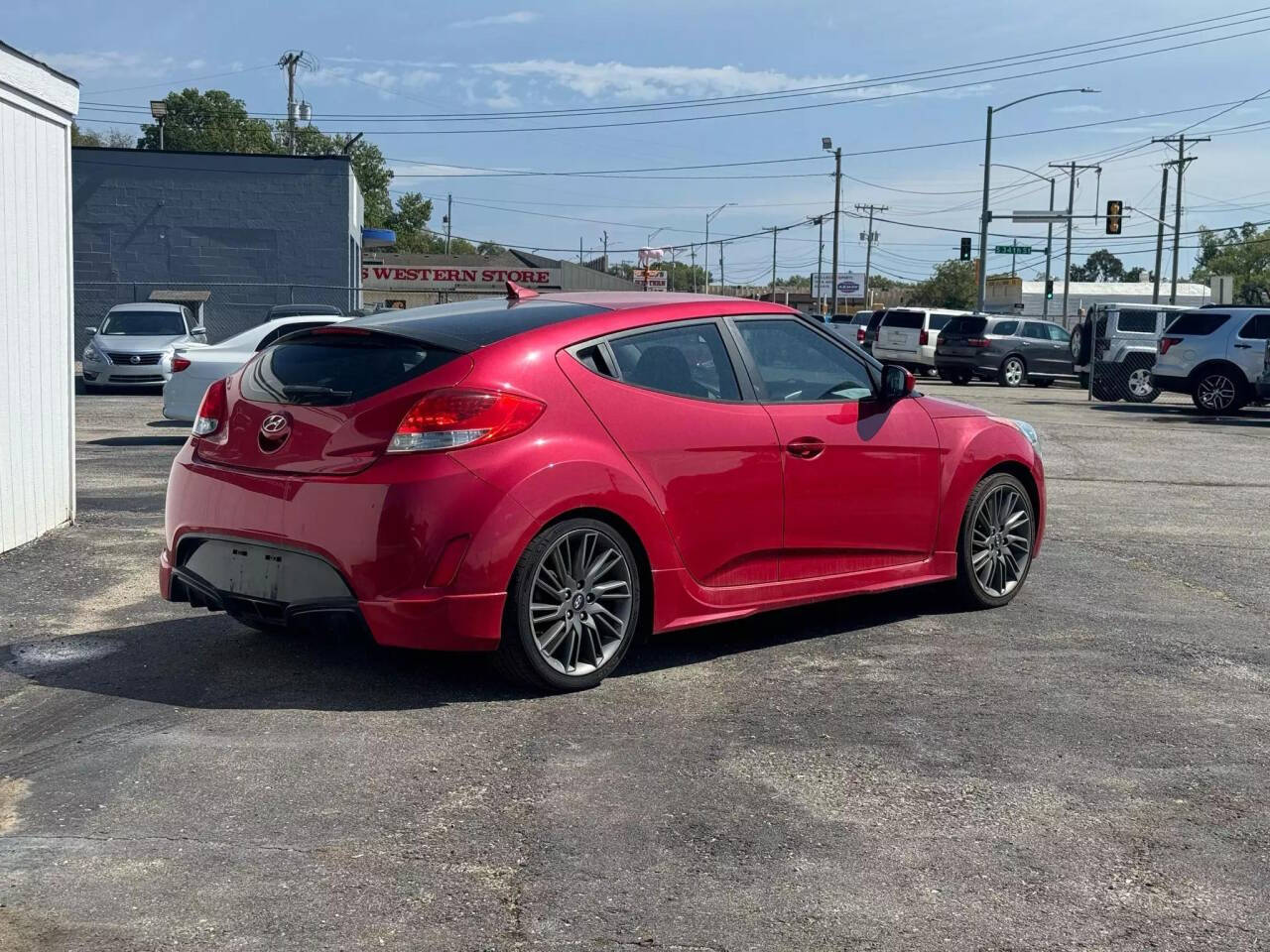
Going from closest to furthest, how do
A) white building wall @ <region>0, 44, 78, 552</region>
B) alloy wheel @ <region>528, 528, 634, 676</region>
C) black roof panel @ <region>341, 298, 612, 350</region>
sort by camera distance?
1. alloy wheel @ <region>528, 528, 634, 676</region>
2. black roof panel @ <region>341, 298, 612, 350</region>
3. white building wall @ <region>0, 44, 78, 552</region>

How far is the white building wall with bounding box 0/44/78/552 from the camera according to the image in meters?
8.66

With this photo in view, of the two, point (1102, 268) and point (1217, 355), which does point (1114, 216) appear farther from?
point (1102, 268)

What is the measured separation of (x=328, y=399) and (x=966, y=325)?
105 feet

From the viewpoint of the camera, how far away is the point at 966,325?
Answer: 35906 millimetres

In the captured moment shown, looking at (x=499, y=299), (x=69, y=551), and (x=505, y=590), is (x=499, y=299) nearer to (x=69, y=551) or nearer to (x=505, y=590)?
(x=505, y=590)

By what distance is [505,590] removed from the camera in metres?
5.34

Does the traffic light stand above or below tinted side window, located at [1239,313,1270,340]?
above

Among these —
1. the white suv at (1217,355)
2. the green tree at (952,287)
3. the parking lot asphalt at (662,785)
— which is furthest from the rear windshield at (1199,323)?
the green tree at (952,287)

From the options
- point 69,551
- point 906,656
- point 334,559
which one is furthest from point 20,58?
point 906,656

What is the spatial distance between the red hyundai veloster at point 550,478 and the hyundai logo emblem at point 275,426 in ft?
0.05

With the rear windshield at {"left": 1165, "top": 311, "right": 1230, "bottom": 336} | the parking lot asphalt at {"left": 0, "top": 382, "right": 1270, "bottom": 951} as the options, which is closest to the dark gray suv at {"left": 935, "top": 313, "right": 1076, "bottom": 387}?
the rear windshield at {"left": 1165, "top": 311, "right": 1230, "bottom": 336}

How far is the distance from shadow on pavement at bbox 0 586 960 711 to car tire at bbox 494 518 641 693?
6.5 inches

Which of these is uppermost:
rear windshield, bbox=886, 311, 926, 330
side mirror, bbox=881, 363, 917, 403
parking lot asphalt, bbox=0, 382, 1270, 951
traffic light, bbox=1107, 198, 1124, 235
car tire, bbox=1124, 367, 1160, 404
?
traffic light, bbox=1107, 198, 1124, 235

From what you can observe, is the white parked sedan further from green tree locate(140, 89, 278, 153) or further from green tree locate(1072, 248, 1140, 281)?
green tree locate(1072, 248, 1140, 281)
